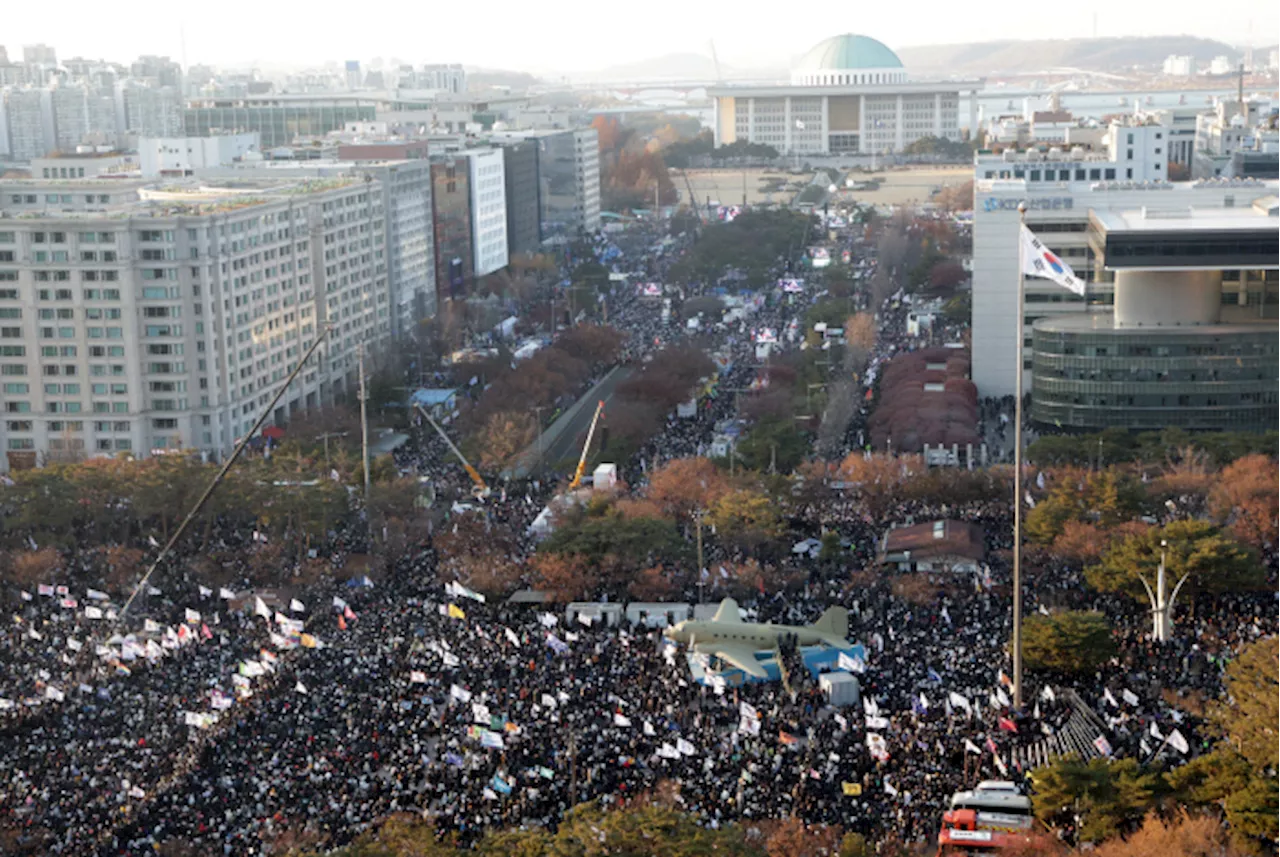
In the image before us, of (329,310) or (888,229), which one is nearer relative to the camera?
(329,310)

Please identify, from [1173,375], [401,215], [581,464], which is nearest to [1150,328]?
[1173,375]

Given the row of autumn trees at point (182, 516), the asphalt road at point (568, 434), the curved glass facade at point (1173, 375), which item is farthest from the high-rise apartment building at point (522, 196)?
the row of autumn trees at point (182, 516)

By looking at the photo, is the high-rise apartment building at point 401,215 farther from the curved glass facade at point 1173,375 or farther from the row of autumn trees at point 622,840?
the row of autumn trees at point 622,840

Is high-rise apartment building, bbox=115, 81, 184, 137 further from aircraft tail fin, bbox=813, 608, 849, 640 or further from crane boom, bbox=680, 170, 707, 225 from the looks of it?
aircraft tail fin, bbox=813, 608, 849, 640


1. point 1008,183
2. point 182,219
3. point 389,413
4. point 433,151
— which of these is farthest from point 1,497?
point 433,151

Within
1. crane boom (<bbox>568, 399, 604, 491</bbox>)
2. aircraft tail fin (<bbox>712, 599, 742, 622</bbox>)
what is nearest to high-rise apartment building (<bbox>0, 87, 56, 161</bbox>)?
crane boom (<bbox>568, 399, 604, 491</bbox>)

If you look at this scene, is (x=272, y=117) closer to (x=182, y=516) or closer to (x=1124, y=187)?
(x=1124, y=187)

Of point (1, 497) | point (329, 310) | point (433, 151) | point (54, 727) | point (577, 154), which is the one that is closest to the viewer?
point (54, 727)

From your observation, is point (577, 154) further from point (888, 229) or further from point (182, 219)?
point (182, 219)
